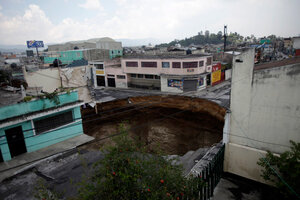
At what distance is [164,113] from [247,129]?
53.4ft

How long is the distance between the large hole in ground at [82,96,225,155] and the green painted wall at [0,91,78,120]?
2.54 metres

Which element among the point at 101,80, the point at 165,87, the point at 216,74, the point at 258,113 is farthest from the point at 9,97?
the point at 216,74

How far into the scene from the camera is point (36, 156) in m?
11.8

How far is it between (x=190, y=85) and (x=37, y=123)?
23.7m

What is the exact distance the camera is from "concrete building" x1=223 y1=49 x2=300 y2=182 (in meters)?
7.23

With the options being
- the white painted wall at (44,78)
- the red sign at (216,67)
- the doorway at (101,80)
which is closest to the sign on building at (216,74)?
the red sign at (216,67)

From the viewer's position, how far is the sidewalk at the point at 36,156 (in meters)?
10.2

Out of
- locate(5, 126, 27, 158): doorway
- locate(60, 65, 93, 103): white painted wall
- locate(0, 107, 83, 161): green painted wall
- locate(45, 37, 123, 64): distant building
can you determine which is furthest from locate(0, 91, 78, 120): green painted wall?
locate(45, 37, 123, 64): distant building

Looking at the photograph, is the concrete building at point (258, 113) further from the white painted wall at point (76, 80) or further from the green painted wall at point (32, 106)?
the white painted wall at point (76, 80)

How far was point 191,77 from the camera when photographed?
2998cm

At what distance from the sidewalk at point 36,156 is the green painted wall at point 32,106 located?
9.26 feet

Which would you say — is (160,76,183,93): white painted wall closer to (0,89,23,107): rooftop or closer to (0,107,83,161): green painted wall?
(0,107,83,161): green painted wall

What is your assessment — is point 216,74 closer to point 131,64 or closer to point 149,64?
point 149,64

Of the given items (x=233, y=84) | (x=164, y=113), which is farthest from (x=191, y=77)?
(x=233, y=84)
